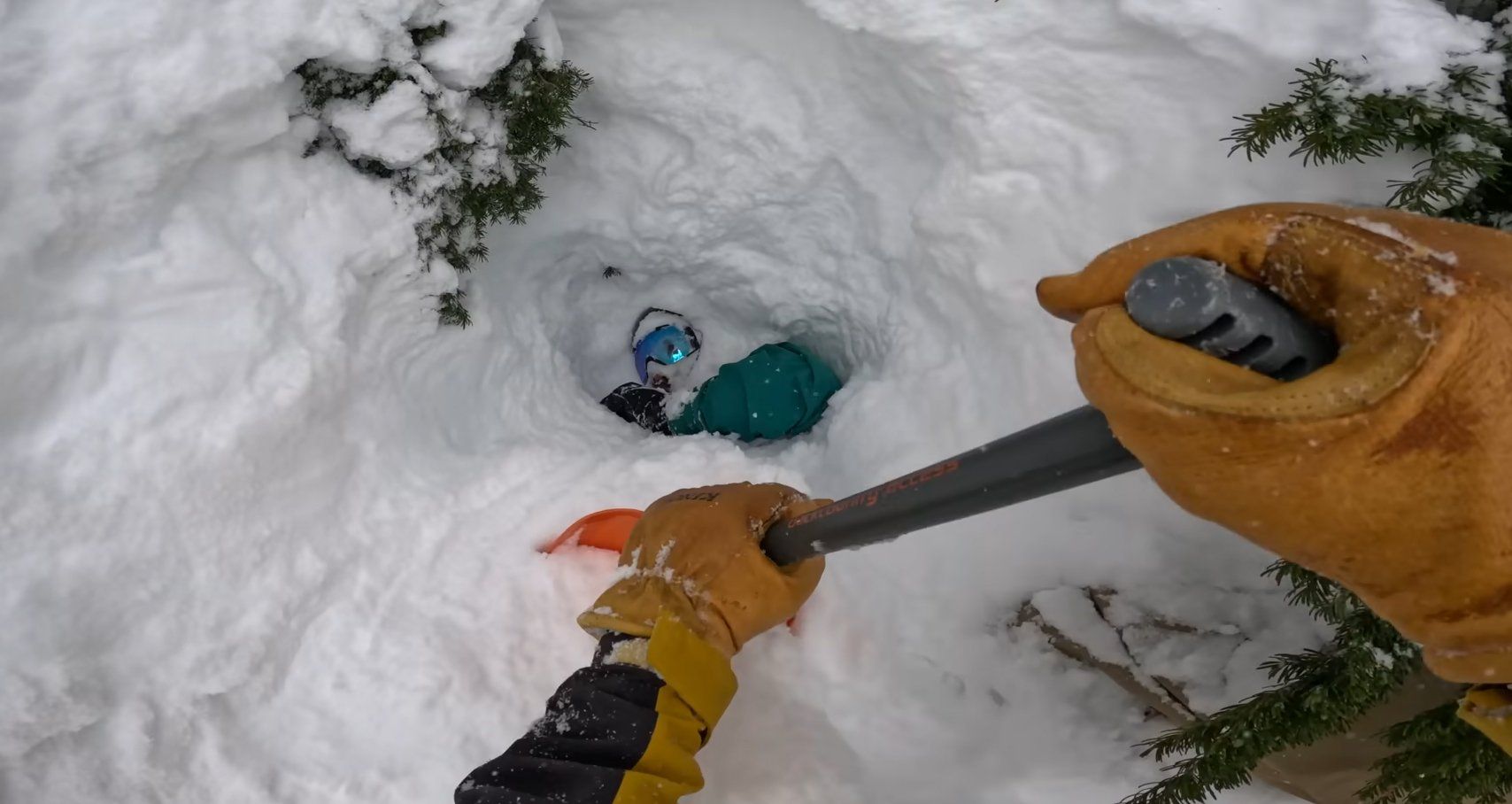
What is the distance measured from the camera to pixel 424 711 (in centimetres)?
155

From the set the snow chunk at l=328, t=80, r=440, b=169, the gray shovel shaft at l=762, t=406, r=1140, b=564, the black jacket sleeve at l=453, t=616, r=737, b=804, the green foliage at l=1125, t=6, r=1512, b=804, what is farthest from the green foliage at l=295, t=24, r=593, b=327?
the green foliage at l=1125, t=6, r=1512, b=804

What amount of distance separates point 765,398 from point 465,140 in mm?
1079

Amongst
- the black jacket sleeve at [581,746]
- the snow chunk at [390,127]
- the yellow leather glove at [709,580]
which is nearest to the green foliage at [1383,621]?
the yellow leather glove at [709,580]

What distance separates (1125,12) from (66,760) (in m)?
2.07

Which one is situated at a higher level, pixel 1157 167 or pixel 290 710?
pixel 1157 167

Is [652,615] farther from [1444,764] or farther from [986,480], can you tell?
[1444,764]

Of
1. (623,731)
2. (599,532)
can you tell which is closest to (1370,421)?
(623,731)

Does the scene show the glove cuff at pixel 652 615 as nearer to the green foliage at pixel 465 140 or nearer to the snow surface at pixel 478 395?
the snow surface at pixel 478 395

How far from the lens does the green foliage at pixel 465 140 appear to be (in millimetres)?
1629

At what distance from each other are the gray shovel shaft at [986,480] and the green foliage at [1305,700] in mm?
494

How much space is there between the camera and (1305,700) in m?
1.09

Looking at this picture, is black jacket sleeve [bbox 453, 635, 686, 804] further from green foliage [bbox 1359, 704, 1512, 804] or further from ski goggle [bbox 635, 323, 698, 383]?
ski goggle [bbox 635, 323, 698, 383]

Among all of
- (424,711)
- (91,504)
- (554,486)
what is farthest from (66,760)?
(554,486)

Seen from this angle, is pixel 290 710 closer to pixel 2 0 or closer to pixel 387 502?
pixel 387 502
